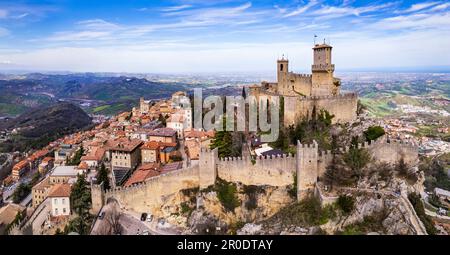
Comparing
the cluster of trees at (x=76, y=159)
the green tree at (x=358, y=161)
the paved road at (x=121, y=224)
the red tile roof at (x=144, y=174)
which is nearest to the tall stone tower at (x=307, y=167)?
the green tree at (x=358, y=161)

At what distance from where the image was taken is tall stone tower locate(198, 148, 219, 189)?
51.6 ft

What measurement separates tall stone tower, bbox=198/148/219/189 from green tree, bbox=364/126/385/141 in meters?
6.86

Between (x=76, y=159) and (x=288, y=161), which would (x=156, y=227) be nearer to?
(x=288, y=161)

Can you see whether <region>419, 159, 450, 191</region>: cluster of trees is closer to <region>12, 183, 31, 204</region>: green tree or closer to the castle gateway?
the castle gateway

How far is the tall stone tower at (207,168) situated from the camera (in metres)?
15.7

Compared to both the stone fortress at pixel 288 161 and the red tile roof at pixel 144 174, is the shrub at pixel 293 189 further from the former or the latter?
the red tile roof at pixel 144 174

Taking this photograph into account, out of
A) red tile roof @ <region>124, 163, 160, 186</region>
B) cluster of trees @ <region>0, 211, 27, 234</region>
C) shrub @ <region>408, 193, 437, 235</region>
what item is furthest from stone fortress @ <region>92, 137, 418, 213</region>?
cluster of trees @ <region>0, 211, 27, 234</region>

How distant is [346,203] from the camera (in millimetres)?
12891

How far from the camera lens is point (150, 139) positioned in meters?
25.3

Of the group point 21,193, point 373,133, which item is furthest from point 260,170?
point 21,193

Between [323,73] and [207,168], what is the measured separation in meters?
8.60

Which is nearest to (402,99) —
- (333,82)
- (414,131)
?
(414,131)
